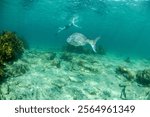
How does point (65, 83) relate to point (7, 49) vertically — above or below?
below

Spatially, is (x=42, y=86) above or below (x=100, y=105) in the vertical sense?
below

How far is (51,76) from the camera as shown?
13359 millimetres

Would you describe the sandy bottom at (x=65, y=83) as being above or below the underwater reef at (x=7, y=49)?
below

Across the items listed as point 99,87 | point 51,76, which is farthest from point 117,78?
point 51,76

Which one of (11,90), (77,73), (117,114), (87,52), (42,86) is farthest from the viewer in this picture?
(87,52)

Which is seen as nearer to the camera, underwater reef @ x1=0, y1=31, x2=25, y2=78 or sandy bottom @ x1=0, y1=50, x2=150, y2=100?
sandy bottom @ x1=0, y1=50, x2=150, y2=100

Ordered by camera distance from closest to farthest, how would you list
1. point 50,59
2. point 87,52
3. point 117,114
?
point 117,114 → point 50,59 → point 87,52

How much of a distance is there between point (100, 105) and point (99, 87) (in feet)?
18.0

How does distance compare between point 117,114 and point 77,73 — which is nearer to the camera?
point 117,114

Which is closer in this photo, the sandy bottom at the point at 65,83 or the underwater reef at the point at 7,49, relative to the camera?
the sandy bottom at the point at 65,83

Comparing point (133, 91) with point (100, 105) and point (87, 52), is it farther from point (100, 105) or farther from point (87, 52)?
point (87, 52)

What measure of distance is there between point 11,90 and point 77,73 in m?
5.12

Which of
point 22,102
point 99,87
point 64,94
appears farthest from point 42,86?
point 22,102

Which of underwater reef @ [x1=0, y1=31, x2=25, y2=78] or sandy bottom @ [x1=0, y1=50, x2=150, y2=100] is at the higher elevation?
underwater reef @ [x1=0, y1=31, x2=25, y2=78]
